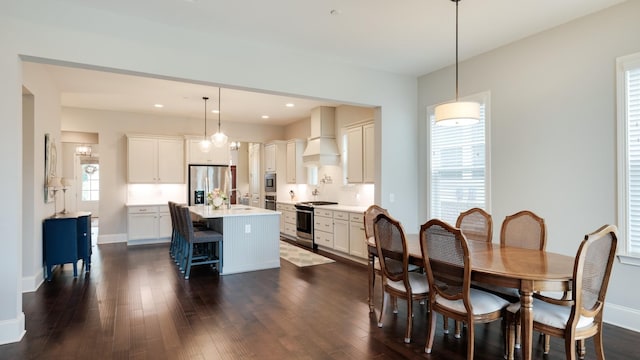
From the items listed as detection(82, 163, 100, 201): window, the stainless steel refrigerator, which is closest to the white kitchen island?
the stainless steel refrigerator

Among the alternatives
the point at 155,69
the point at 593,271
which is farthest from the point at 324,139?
the point at 593,271

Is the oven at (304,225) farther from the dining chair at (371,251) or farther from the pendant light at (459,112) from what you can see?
the pendant light at (459,112)

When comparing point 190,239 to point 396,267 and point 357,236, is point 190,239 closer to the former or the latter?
point 357,236

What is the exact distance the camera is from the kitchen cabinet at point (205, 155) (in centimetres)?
799

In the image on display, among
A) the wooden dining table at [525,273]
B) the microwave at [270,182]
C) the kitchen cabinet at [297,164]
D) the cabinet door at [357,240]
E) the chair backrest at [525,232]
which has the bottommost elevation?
the cabinet door at [357,240]

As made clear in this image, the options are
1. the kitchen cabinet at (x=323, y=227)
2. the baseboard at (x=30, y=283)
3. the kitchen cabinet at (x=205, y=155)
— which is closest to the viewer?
→ the baseboard at (x=30, y=283)

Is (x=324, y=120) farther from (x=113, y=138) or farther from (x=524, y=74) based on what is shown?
(x=113, y=138)

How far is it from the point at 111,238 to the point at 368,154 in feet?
19.6

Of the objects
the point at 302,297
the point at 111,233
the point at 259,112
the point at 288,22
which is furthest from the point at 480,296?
the point at 111,233

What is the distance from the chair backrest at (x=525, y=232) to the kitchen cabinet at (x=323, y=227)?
342 cm

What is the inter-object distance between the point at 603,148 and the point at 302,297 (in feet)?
11.4

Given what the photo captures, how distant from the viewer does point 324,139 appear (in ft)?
23.3

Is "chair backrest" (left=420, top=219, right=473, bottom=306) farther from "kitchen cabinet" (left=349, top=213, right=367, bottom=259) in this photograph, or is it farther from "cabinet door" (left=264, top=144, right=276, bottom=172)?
"cabinet door" (left=264, top=144, right=276, bottom=172)

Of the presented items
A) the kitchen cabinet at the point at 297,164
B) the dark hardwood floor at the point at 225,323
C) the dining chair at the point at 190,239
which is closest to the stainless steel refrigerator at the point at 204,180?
the kitchen cabinet at the point at 297,164
